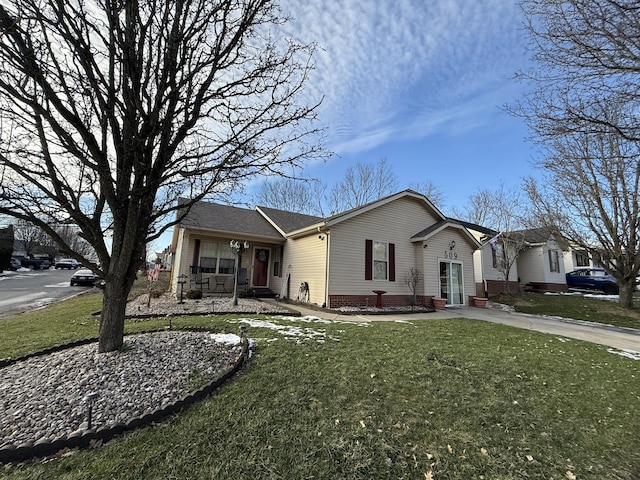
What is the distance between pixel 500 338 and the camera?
6.89 meters

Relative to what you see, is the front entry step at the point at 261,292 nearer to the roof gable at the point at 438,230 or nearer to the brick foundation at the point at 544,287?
the roof gable at the point at 438,230

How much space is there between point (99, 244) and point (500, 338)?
27.6 feet

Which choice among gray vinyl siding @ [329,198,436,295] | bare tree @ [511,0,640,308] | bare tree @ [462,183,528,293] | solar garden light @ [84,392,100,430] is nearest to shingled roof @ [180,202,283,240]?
gray vinyl siding @ [329,198,436,295]

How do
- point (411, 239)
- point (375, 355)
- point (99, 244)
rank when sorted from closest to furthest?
point (99, 244) → point (375, 355) → point (411, 239)

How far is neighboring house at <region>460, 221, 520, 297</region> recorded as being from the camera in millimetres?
18172

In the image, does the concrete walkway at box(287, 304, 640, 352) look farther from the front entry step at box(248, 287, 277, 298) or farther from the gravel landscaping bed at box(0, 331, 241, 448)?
the gravel landscaping bed at box(0, 331, 241, 448)

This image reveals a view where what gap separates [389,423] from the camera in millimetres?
2986

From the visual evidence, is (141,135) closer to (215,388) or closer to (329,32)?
(215,388)

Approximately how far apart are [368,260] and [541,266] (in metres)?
17.0

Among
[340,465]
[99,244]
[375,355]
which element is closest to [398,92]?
[375,355]

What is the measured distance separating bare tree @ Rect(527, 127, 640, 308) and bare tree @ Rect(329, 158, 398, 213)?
13526 mm

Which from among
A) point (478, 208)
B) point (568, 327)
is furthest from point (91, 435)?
point (478, 208)

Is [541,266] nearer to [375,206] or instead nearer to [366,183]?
[366,183]

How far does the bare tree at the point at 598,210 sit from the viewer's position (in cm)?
1167
